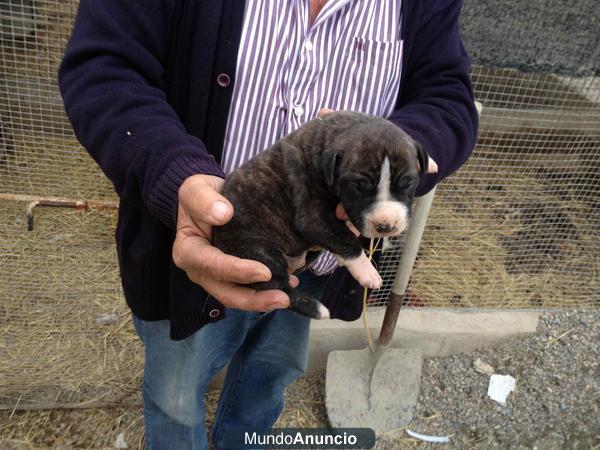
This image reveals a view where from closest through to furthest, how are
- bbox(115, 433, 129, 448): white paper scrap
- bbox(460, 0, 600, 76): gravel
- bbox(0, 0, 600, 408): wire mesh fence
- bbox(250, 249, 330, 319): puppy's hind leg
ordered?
1. bbox(250, 249, 330, 319): puppy's hind leg
2. bbox(115, 433, 129, 448): white paper scrap
3. bbox(0, 0, 600, 408): wire mesh fence
4. bbox(460, 0, 600, 76): gravel

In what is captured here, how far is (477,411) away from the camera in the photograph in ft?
10.2

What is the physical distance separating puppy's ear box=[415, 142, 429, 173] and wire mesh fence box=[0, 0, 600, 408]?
1996 millimetres

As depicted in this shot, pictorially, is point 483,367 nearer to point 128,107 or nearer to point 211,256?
point 211,256

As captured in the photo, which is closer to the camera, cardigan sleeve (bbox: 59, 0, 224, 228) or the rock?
cardigan sleeve (bbox: 59, 0, 224, 228)

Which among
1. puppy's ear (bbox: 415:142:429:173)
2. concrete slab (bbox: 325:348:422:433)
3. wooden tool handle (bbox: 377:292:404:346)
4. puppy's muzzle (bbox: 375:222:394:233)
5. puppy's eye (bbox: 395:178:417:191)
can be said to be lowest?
concrete slab (bbox: 325:348:422:433)

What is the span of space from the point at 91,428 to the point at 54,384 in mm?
330

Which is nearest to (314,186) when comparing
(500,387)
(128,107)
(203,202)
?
(203,202)

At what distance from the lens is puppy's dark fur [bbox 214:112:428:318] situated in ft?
4.57

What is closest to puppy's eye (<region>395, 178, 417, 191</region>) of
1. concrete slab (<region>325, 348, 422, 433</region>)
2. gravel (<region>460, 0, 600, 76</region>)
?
concrete slab (<region>325, 348, 422, 433</region>)

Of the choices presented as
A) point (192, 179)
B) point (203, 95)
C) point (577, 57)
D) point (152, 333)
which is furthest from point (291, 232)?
point (577, 57)

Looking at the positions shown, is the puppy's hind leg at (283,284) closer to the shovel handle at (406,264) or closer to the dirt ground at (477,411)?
the shovel handle at (406,264)

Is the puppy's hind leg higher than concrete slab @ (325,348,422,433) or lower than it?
higher

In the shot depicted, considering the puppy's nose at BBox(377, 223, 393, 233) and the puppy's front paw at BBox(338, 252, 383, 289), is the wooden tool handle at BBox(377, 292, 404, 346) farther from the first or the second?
the puppy's nose at BBox(377, 223, 393, 233)

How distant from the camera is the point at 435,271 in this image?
13.1ft
